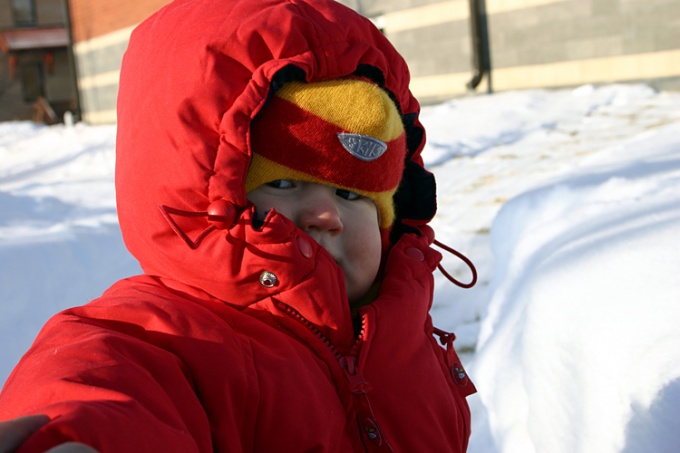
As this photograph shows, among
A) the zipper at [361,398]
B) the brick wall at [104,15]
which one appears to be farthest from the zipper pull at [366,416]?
the brick wall at [104,15]

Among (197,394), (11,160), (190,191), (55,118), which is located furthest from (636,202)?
(55,118)

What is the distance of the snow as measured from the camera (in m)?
1.78

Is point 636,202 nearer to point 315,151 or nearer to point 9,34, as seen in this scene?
point 315,151

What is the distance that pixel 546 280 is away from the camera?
251 cm

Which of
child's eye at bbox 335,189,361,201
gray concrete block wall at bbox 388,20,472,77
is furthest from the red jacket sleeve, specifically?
gray concrete block wall at bbox 388,20,472,77

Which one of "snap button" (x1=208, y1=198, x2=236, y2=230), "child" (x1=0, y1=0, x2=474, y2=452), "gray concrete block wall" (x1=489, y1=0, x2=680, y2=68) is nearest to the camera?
"child" (x1=0, y1=0, x2=474, y2=452)

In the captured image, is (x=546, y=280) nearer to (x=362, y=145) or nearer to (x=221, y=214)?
(x=362, y=145)

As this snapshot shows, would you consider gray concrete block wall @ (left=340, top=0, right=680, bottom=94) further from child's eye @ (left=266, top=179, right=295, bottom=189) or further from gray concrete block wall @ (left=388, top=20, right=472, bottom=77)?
child's eye @ (left=266, top=179, right=295, bottom=189)

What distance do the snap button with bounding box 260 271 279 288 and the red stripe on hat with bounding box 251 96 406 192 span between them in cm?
21

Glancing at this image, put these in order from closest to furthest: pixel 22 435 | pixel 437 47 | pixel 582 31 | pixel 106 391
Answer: pixel 22 435 → pixel 106 391 → pixel 582 31 → pixel 437 47

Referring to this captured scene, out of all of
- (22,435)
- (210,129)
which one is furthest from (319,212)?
(22,435)

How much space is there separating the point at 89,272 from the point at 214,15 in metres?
2.16

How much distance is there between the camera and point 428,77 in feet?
35.6

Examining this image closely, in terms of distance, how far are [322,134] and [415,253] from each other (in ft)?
1.48
